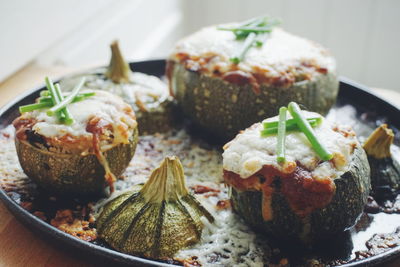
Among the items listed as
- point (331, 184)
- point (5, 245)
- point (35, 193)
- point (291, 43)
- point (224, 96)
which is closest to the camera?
point (331, 184)

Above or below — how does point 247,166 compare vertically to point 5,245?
above

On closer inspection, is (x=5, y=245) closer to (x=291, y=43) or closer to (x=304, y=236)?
(x=304, y=236)

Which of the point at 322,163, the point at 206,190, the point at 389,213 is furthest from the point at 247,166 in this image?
the point at 389,213

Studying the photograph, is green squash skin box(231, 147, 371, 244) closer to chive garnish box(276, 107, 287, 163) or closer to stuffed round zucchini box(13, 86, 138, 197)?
chive garnish box(276, 107, 287, 163)

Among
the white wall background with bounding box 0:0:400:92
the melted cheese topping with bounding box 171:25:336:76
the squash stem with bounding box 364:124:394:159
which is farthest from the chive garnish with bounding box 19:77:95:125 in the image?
the white wall background with bounding box 0:0:400:92

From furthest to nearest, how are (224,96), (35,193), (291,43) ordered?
(291,43)
(224,96)
(35,193)
